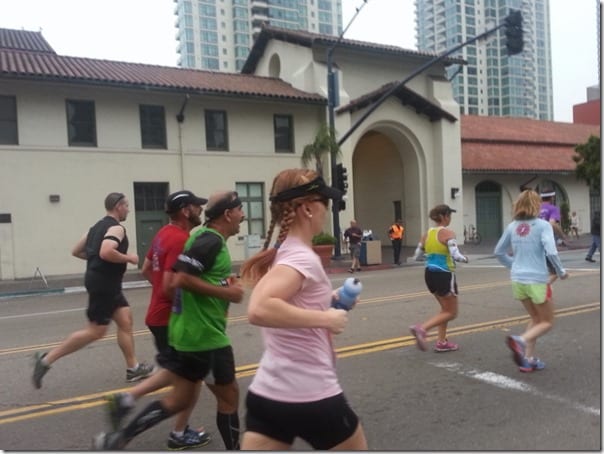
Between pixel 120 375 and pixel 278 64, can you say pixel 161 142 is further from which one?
pixel 120 375

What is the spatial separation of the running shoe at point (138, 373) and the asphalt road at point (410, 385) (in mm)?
83

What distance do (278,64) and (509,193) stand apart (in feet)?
46.0

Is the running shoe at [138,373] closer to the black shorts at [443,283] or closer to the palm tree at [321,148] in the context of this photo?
the black shorts at [443,283]

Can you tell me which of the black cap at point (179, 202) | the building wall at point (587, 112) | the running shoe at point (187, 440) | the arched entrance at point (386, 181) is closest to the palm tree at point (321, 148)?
the arched entrance at point (386, 181)

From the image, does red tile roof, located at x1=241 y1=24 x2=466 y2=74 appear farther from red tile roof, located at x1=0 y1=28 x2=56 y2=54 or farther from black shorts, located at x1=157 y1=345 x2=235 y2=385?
black shorts, located at x1=157 y1=345 x2=235 y2=385

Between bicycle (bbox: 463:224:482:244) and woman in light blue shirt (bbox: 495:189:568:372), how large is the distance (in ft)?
76.6

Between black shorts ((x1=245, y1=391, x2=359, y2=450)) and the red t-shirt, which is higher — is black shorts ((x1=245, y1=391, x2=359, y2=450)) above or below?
below

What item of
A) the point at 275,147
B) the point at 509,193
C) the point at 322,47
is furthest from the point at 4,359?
the point at 509,193

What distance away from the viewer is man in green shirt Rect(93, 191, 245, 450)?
3.31 metres

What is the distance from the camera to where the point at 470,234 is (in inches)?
1131

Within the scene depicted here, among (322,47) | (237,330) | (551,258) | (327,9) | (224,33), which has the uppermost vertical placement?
(327,9)

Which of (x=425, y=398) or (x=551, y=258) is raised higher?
(x=551, y=258)

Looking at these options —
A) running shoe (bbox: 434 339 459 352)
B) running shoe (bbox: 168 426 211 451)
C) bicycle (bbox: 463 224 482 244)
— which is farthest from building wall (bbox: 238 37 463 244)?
running shoe (bbox: 168 426 211 451)

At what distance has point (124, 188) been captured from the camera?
1970cm
